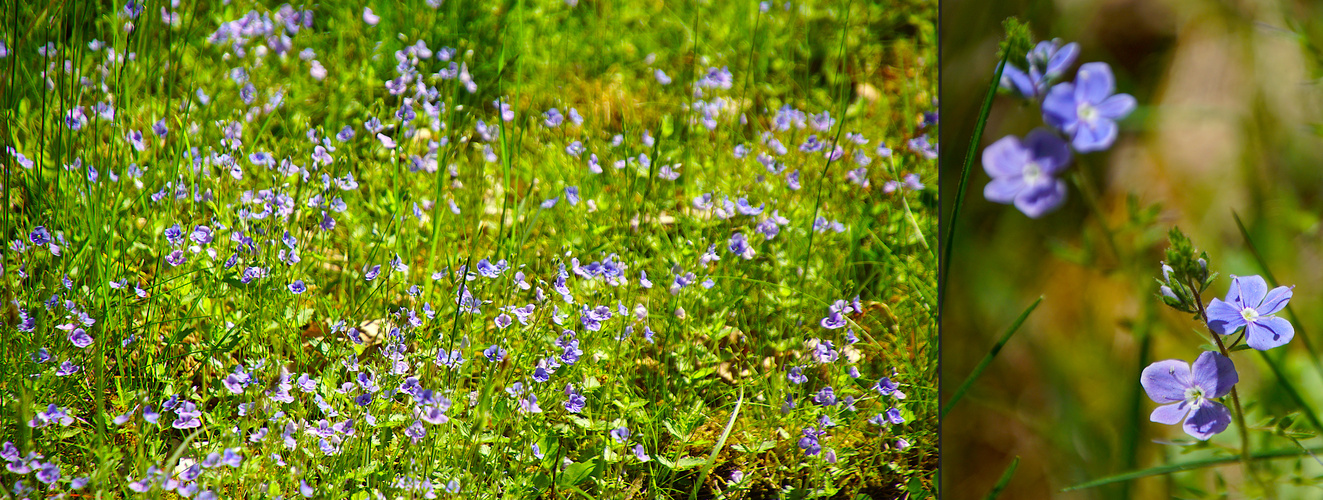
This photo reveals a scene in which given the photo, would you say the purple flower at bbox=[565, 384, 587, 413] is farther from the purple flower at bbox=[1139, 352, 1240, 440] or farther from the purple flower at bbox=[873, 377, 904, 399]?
the purple flower at bbox=[1139, 352, 1240, 440]

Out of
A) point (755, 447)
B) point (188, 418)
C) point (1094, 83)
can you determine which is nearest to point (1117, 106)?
point (1094, 83)

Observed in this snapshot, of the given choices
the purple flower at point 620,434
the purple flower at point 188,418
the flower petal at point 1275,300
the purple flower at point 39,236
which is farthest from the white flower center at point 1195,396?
the purple flower at point 39,236

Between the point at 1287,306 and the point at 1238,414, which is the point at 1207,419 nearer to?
the point at 1238,414

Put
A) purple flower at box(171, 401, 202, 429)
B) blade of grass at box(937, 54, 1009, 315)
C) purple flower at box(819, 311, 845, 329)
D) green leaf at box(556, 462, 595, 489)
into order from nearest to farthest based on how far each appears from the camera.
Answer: blade of grass at box(937, 54, 1009, 315) → purple flower at box(171, 401, 202, 429) → green leaf at box(556, 462, 595, 489) → purple flower at box(819, 311, 845, 329)

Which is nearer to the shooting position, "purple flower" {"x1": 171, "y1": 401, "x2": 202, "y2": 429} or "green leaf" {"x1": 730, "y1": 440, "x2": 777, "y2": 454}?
"purple flower" {"x1": 171, "y1": 401, "x2": 202, "y2": 429}

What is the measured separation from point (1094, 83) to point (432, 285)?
1.34 m

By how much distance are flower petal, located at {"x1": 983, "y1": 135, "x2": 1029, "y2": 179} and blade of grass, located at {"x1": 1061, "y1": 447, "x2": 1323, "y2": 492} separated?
1.31ft

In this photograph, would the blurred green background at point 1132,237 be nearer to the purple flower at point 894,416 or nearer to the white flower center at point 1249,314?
the white flower center at point 1249,314

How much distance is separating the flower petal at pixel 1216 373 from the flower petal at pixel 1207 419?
0.01 metres

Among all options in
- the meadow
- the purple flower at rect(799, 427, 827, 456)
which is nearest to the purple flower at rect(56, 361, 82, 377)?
the meadow

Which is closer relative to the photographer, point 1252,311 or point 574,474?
point 1252,311

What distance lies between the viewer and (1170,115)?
1.01 metres

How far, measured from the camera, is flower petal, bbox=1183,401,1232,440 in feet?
3.19

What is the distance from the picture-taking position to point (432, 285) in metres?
1.82
